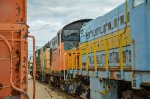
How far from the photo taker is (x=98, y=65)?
13141 mm

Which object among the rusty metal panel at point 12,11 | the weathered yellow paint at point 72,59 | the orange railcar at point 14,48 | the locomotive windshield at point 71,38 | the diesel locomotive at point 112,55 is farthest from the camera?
the locomotive windshield at point 71,38

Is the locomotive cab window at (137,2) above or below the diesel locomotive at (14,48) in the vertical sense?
above

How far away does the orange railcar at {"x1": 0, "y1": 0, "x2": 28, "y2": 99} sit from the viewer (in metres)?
4.86

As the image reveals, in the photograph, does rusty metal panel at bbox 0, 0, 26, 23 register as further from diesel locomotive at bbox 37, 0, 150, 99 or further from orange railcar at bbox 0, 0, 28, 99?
diesel locomotive at bbox 37, 0, 150, 99

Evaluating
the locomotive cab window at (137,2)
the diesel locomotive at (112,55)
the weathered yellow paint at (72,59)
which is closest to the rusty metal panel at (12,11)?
the diesel locomotive at (112,55)

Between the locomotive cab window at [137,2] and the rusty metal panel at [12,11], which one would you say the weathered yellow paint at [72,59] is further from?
the rusty metal panel at [12,11]

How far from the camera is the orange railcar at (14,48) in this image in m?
4.86

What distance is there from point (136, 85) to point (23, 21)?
3567 mm

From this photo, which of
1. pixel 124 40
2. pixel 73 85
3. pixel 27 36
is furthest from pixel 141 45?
pixel 73 85

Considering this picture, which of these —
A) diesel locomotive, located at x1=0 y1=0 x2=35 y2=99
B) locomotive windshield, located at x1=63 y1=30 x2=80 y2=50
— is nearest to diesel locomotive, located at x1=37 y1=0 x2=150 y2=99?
locomotive windshield, located at x1=63 y1=30 x2=80 y2=50

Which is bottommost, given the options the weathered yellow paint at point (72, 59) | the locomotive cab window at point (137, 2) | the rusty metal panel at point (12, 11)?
Answer: the weathered yellow paint at point (72, 59)

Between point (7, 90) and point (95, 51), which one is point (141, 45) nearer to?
point (7, 90)

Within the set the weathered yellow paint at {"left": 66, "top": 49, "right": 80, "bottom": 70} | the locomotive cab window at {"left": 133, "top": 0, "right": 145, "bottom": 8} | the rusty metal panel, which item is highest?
the locomotive cab window at {"left": 133, "top": 0, "right": 145, "bottom": 8}

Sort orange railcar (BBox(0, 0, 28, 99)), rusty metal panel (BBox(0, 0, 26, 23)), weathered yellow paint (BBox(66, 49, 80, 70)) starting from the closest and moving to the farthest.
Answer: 1. orange railcar (BBox(0, 0, 28, 99))
2. rusty metal panel (BBox(0, 0, 26, 23))
3. weathered yellow paint (BBox(66, 49, 80, 70))
